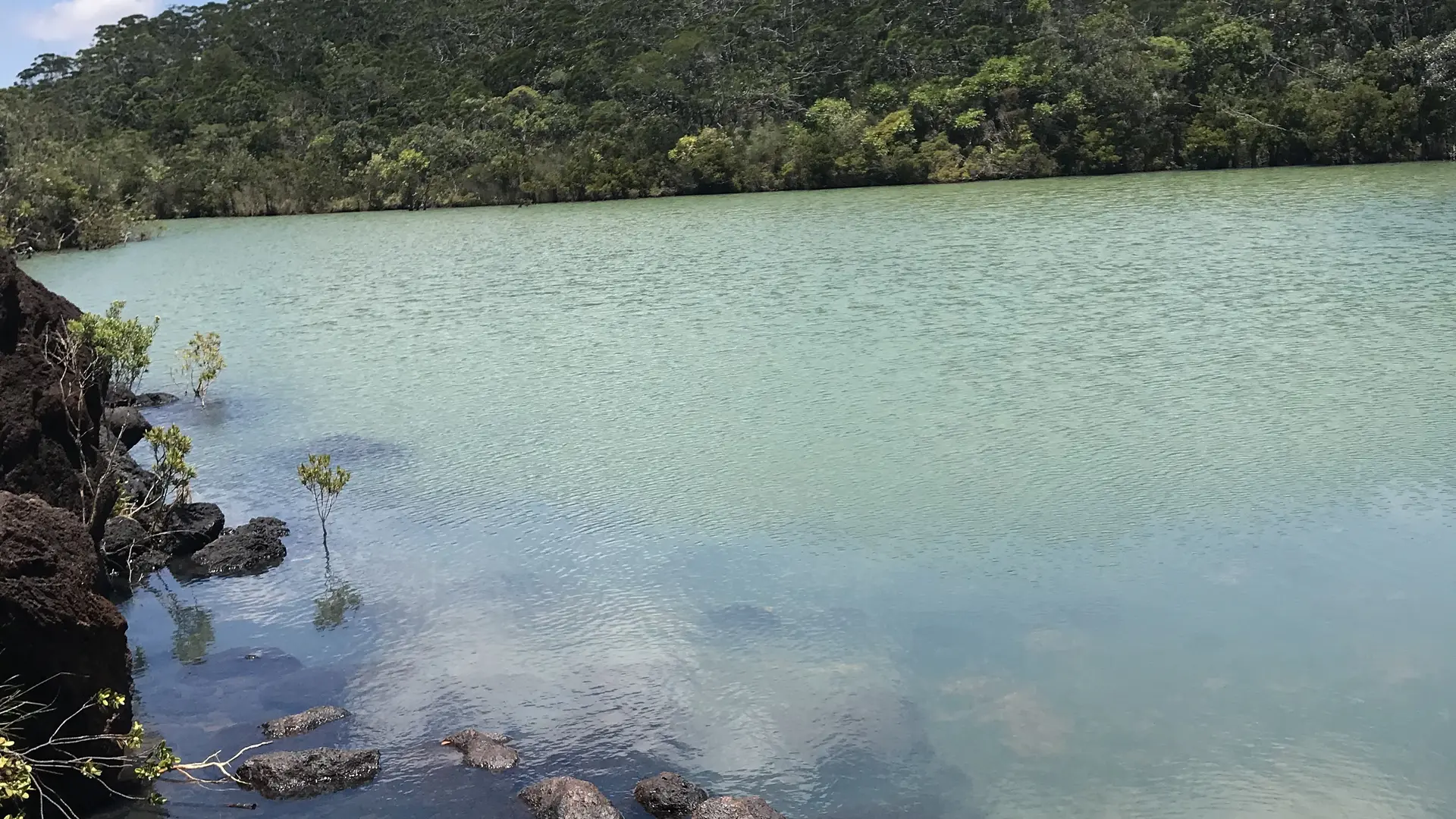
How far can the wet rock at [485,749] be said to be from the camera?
538 centimetres

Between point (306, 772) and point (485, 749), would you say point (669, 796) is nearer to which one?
A: point (485, 749)

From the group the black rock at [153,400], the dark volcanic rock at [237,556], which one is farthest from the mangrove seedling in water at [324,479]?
the black rock at [153,400]

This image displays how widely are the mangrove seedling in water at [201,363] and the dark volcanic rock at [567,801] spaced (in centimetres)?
832

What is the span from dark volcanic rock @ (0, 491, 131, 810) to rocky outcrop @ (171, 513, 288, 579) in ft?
9.77

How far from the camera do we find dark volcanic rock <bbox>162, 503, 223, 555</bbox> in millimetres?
8266

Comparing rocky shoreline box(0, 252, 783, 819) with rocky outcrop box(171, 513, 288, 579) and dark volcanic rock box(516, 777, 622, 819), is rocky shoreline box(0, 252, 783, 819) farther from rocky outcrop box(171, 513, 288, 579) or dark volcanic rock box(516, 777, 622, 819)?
rocky outcrop box(171, 513, 288, 579)

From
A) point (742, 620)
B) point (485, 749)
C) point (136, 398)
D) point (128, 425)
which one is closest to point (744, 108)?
point (136, 398)

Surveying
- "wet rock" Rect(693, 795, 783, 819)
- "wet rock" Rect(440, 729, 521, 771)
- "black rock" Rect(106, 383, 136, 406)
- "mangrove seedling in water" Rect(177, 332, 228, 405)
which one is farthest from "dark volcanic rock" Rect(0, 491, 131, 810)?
"mangrove seedling in water" Rect(177, 332, 228, 405)

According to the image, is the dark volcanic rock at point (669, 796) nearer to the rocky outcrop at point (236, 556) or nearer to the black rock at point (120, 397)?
the rocky outcrop at point (236, 556)

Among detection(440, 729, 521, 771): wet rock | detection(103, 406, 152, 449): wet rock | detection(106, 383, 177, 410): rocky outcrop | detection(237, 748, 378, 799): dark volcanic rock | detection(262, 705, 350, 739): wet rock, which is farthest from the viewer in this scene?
detection(106, 383, 177, 410): rocky outcrop

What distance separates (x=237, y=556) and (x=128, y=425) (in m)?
2.16

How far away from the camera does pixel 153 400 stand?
1307 centimetres

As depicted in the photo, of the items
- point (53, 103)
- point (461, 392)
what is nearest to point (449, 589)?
point (461, 392)

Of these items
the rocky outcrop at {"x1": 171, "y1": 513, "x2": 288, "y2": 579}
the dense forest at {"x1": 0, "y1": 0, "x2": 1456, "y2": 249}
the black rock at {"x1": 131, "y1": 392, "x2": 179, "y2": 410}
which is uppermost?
the dense forest at {"x1": 0, "y1": 0, "x2": 1456, "y2": 249}
